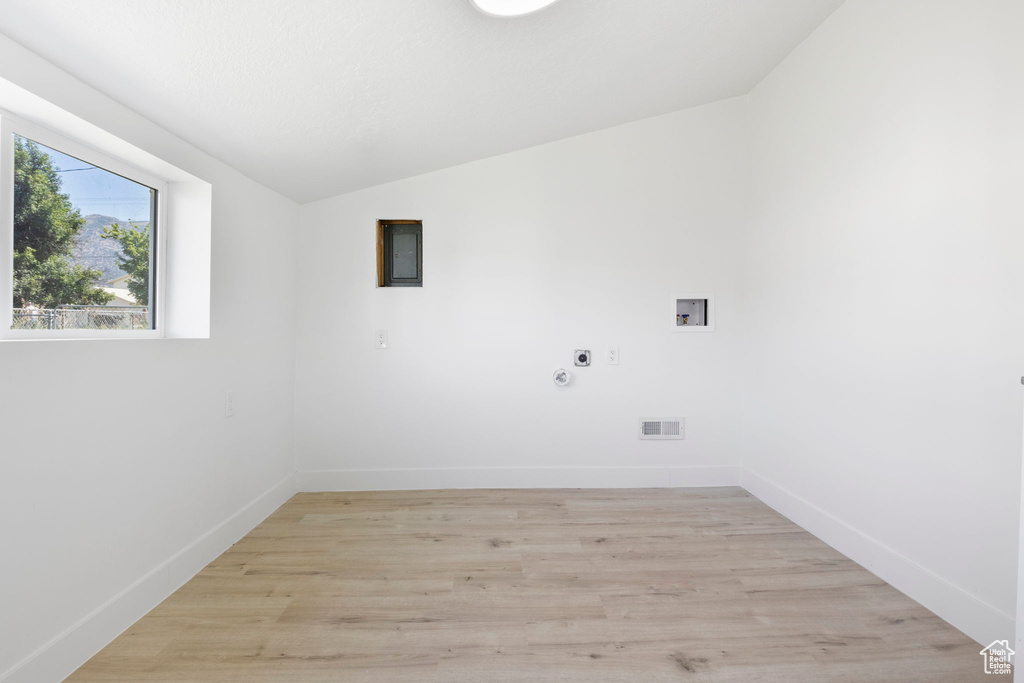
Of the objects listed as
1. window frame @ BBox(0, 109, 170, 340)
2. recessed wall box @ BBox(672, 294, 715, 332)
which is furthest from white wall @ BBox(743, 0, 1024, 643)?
window frame @ BBox(0, 109, 170, 340)

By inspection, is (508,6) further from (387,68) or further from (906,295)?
(906,295)

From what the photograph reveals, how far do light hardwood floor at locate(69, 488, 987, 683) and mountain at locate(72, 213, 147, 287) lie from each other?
1352 mm

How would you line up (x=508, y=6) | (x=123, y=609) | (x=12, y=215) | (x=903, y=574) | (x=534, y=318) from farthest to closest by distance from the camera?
(x=534, y=318)
(x=903, y=574)
(x=123, y=609)
(x=508, y=6)
(x=12, y=215)

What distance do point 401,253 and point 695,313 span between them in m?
2.11

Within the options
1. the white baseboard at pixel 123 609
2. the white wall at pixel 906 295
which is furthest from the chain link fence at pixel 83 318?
the white wall at pixel 906 295

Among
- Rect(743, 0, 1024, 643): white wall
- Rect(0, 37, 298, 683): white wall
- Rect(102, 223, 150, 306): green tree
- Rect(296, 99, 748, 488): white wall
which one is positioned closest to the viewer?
Rect(0, 37, 298, 683): white wall

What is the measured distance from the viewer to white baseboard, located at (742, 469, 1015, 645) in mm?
1614

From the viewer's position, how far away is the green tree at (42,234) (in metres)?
1.46

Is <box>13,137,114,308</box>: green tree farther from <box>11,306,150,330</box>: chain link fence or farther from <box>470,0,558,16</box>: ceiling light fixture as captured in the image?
<box>470,0,558,16</box>: ceiling light fixture

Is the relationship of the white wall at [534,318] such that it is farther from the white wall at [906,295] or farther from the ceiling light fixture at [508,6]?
the ceiling light fixture at [508,6]

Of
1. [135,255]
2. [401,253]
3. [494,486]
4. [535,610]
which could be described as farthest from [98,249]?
[494,486]

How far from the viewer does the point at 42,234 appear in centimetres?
154

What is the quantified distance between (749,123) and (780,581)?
2.83 m

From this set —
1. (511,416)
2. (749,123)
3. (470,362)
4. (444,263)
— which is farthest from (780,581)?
(749,123)
